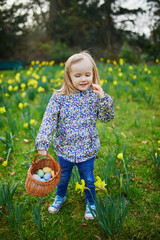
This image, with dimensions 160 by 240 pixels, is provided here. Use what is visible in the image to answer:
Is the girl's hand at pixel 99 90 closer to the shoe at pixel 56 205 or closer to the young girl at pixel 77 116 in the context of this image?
the young girl at pixel 77 116

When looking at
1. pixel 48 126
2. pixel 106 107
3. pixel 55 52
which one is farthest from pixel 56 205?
pixel 55 52

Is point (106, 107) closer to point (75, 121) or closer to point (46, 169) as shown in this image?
point (75, 121)

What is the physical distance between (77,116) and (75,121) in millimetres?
42

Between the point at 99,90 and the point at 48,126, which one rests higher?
the point at 99,90

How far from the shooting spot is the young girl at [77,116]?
1418mm

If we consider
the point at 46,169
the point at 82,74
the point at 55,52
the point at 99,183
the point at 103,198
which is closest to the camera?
the point at 99,183

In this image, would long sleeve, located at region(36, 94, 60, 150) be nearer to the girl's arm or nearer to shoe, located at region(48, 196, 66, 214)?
the girl's arm

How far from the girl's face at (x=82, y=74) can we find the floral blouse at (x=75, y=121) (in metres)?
0.07

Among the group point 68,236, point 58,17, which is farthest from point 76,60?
point 58,17

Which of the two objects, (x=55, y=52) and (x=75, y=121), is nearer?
(x=75, y=121)

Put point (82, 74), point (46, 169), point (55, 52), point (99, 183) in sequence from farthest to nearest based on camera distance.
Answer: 1. point (55, 52)
2. point (46, 169)
3. point (82, 74)
4. point (99, 183)

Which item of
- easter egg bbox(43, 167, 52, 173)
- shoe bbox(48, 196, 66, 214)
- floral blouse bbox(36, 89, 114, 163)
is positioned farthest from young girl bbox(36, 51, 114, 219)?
shoe bbox(48, 196, 66, 214)

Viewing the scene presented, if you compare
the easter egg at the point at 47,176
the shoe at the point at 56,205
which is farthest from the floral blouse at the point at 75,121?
the shoe at the point at 56,205

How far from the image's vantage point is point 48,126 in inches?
56.4
